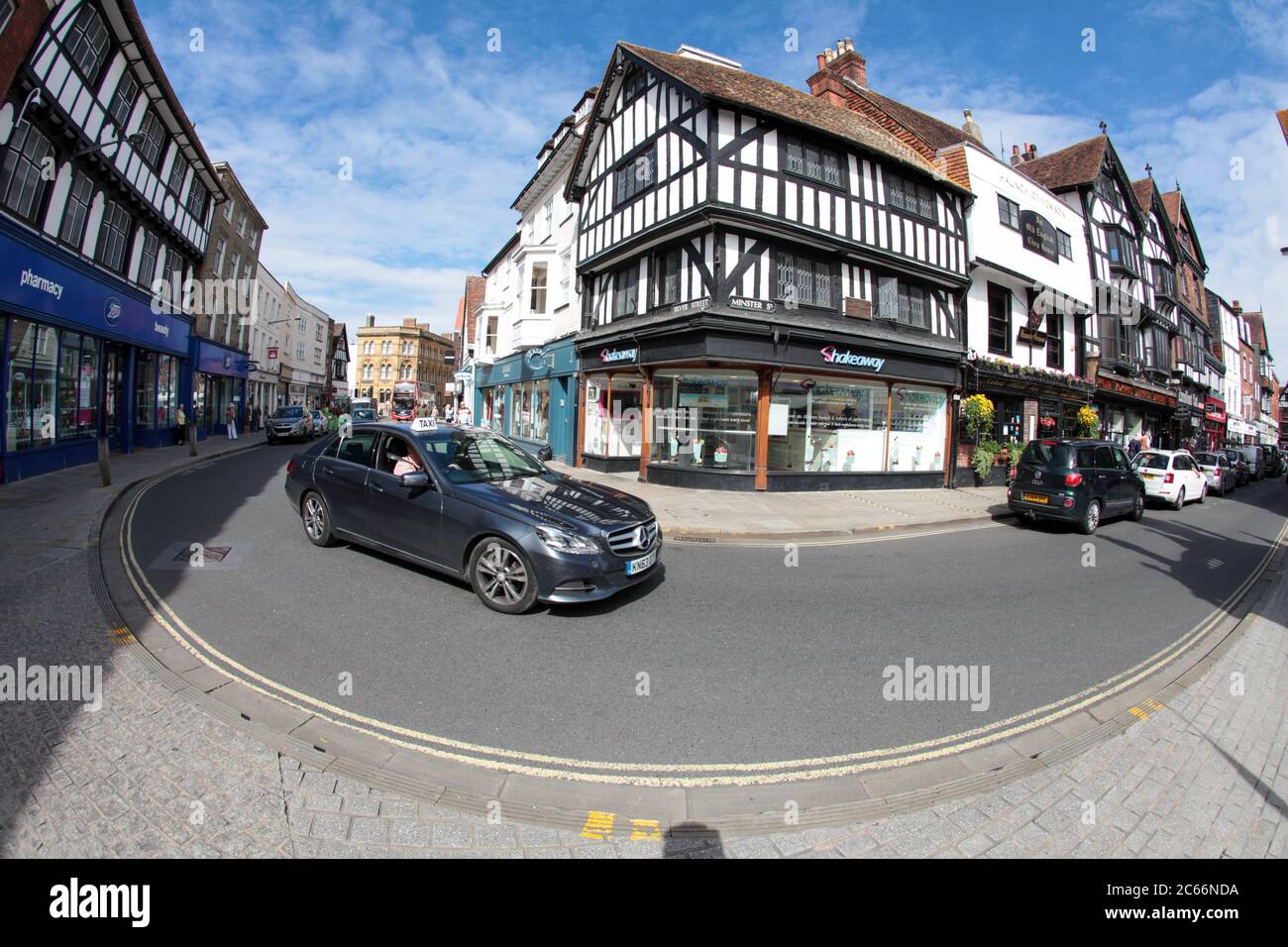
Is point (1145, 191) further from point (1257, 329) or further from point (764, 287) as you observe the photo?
point (1257, 329)

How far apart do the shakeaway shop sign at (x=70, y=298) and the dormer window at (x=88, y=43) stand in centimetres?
522

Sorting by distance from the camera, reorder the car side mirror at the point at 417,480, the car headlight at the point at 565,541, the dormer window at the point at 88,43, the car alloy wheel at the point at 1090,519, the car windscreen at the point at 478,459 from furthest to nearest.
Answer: the dormer window at the point at 88,43 < the car alloy wheel at the point at 1090,519 < the car windscreen at the point at 478,459 < the car side mirror at the point at 417,480 < the car headlight at the point at 565,541

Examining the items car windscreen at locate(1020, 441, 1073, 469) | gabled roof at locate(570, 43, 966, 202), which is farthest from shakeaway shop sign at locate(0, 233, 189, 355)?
car windscreen at locate(1020, 441, 1073, 469)

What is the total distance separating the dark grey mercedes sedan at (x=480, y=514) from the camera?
5.09 m

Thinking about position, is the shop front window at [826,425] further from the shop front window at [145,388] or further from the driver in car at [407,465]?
the shop front window at [145,388]

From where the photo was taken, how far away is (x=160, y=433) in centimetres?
2141

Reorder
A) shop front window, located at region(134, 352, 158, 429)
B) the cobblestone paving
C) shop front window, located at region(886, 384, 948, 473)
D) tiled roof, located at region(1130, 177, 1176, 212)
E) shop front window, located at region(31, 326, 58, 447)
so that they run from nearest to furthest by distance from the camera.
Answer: the cobblestone paving → shop front window, located at region(31, 326, 58, 447) → shop front window, located at region(886, 384, 948, 473) → shop front window, located at region(134, 352, 158, 429) → tiled roof, located at region(1130, 177, 1176, 212)

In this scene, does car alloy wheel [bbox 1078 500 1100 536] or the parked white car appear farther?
the parked white car

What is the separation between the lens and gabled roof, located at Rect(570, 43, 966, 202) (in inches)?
547

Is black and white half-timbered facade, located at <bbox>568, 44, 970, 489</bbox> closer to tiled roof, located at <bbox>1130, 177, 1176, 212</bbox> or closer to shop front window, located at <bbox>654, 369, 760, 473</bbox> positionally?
shop front window, located at <bbox>654, 369, 760, 473</bbox>

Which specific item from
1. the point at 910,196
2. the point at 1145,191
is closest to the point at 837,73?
the point at 910,196

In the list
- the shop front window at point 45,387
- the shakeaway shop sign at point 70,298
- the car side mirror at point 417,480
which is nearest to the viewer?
the car side mirror at point 417,480

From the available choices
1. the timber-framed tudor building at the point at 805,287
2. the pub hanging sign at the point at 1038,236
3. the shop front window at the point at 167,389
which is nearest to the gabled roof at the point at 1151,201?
the timber-framed tudor building at the point at 805,287

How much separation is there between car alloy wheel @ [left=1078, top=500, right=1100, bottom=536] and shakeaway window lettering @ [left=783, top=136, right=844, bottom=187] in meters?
9.92
